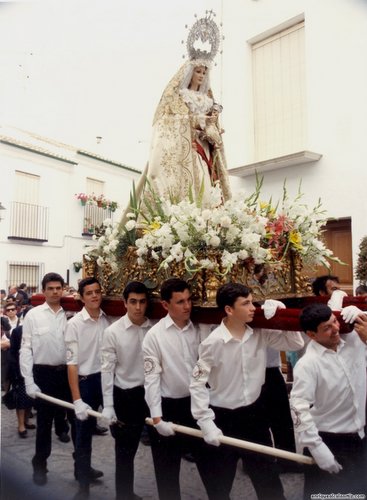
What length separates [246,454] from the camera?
2.25 meters

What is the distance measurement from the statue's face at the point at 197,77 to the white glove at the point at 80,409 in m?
2.47

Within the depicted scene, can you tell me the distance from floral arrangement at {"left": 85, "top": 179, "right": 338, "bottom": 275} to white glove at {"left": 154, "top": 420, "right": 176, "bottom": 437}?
2.61 ft

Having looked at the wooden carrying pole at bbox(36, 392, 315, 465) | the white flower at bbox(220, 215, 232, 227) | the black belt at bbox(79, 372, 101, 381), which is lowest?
the wooden carrying pole at bbox(36, 392, 315, 465)

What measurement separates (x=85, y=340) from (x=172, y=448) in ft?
3.37

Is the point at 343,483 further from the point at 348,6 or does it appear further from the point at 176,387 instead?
the point at 348,6

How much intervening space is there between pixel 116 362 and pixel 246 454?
0.98 metres

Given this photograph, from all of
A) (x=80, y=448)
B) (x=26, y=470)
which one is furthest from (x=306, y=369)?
(x=26, y=470)

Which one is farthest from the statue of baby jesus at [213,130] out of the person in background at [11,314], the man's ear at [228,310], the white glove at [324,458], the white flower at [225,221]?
the person in background at [11,314]

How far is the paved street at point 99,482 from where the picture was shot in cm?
285

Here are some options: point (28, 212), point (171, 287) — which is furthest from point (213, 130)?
point (28, 212)

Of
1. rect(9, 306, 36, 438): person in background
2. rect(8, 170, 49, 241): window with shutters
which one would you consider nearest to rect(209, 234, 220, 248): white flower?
rect(9, 306, 36, 438): person in background

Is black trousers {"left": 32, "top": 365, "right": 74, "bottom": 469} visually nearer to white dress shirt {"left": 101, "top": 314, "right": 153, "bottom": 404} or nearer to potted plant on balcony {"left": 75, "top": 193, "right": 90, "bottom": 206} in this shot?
white dress shirt {"left": 101, "top": 314, "right": 153, "bottom": 404}

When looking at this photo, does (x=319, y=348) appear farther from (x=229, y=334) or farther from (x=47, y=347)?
(x=47, y=347)

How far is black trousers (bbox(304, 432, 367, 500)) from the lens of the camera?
6.35 feet
